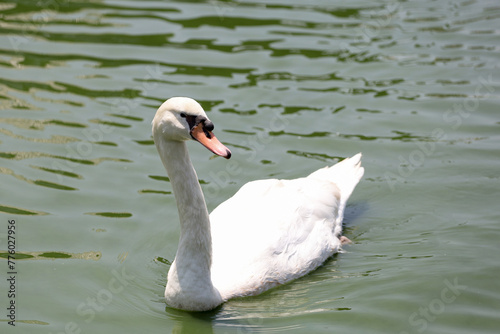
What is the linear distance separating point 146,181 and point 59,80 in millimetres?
3643

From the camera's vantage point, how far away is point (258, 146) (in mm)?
10211

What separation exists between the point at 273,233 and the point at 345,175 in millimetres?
1795

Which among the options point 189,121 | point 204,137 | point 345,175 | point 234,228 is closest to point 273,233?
point 234,228

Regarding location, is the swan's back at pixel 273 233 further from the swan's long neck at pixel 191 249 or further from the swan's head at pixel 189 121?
the swan's head at pixel 189 121

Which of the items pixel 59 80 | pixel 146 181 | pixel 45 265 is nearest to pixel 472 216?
pixel 146 181

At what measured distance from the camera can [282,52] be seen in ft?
42.7

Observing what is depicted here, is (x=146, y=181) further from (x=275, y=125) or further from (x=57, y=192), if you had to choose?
(x=275, y=125)

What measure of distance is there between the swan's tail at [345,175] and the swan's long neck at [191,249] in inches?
88.0

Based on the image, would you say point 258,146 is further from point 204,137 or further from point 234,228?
point 204,137

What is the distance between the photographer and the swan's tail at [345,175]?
8438 millimetres

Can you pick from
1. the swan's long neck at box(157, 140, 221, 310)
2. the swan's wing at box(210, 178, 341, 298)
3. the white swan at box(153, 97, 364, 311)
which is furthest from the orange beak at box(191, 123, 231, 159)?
the swan's wing at box(210, 178, 341, 298)

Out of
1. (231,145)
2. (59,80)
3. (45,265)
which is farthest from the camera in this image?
(59,80)

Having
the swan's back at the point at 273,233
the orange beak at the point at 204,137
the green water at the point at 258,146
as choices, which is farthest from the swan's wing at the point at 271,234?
the orange beak at the point at 204,137

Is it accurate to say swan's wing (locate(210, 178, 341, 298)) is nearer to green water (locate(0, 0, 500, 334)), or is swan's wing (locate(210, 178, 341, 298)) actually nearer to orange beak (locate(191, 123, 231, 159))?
green water (locate(0, 0, 500, 334))
